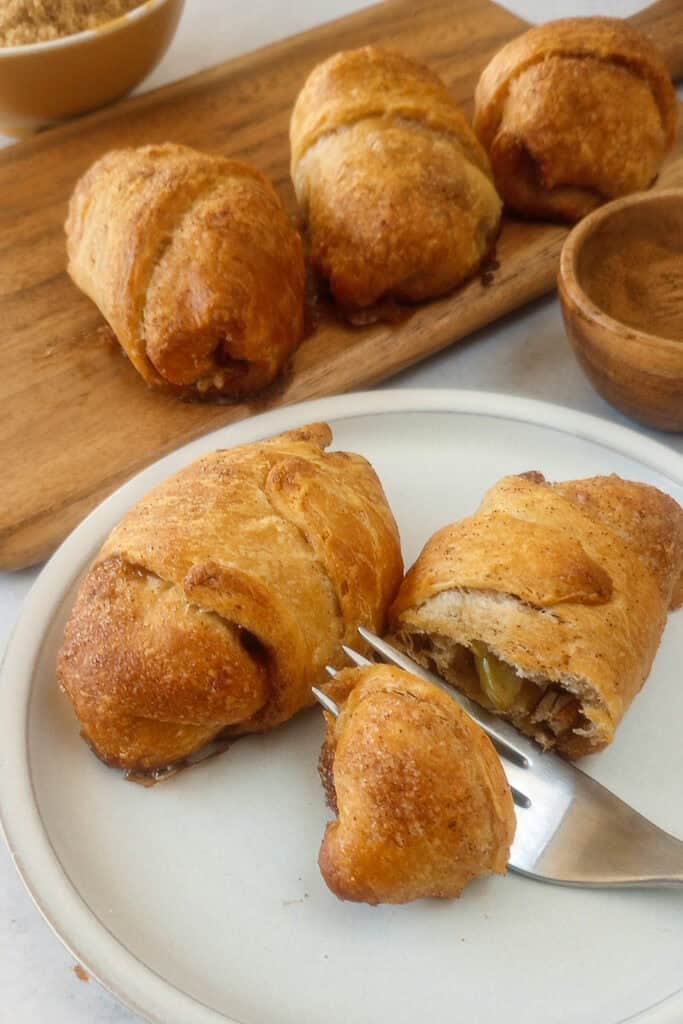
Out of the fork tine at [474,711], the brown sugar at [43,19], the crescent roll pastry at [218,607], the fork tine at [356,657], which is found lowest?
the fork tine at [474,711]

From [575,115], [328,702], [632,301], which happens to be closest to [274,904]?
[328,702]

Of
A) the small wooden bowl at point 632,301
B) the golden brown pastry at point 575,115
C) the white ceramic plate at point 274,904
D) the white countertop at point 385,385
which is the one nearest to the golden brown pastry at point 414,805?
the white ceramic plate at point 274,904

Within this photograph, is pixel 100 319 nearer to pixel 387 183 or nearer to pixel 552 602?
pixel 387 183

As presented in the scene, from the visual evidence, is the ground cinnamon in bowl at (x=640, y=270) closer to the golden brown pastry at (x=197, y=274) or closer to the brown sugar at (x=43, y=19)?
the golden brown pastry at (x=197, y=274)

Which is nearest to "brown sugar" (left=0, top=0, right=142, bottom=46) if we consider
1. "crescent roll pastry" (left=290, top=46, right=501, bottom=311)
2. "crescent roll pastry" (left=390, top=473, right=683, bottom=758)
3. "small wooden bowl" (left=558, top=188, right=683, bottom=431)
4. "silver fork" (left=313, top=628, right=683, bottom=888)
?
"crescent roll pastry" (left=290, top=46, right=501, bottom=311)

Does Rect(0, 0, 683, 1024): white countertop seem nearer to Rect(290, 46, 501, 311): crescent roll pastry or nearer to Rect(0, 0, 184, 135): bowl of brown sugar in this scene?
Rect(290, 46, 501, 311): crescent roll pastry

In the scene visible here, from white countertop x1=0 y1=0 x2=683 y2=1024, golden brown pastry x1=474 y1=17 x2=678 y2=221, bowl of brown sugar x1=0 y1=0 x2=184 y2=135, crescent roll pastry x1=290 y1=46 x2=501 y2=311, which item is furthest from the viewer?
bowl of brown sugar x1=0 y1=0 x2=184 y2=135
